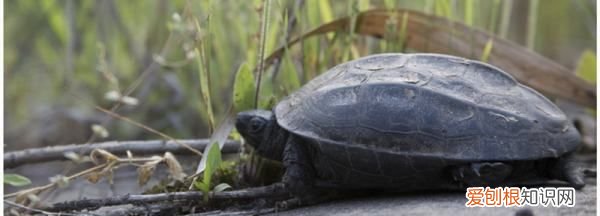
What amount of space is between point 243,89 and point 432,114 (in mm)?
589

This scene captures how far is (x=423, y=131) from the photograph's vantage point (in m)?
2.11

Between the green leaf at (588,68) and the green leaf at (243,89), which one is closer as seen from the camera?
the green leaf at (243,89)

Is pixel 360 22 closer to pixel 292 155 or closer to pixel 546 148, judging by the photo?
pixel 292 155

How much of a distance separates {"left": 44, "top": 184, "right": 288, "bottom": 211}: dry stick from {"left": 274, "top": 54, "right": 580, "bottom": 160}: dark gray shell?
0.18 m

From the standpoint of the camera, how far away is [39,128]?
4.42 meters

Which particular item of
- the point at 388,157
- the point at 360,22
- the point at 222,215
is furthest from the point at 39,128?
the point at 388,157

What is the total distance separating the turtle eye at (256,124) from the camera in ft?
7.75

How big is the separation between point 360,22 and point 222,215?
0.94m

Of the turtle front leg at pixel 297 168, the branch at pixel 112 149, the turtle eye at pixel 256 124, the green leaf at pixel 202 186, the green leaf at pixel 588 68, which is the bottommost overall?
the green leaf at pixel 202 186

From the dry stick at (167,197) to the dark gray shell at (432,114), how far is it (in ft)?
0.60

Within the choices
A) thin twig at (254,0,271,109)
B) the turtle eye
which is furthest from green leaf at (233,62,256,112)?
the turtle eye

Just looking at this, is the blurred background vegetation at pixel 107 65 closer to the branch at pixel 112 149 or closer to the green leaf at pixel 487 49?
the green leaf at pixel 487 49

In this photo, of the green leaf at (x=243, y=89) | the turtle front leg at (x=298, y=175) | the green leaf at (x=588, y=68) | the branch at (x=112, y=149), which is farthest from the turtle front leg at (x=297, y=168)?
the green leaf at (x=588, y=68)

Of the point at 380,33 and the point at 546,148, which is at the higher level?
the point at 380,33
